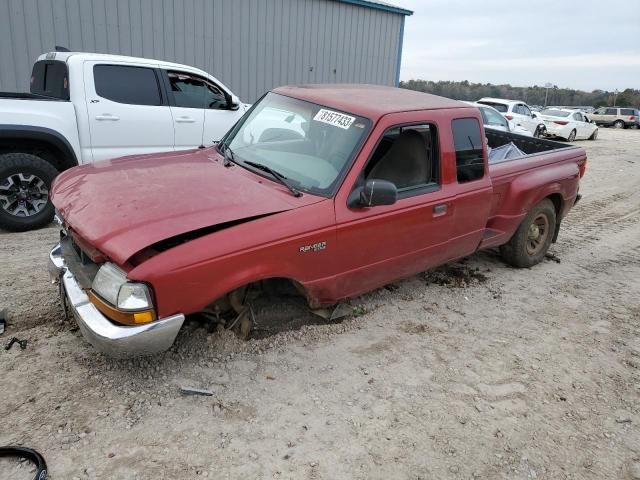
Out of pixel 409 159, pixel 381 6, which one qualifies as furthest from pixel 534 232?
pixel 381 6

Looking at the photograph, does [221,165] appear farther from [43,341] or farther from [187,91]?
[187,91]

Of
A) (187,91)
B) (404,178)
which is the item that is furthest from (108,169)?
(187,91)

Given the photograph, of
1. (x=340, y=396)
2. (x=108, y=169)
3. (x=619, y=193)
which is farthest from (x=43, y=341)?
(x=619, y=193)

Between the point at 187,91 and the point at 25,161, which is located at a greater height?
the point at 187,91

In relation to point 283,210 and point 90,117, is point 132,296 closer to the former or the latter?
point 283,210

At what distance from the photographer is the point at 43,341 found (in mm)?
3418

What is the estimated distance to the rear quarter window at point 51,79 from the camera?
598cm

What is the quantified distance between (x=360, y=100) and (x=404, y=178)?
0.70 meters

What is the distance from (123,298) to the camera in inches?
106

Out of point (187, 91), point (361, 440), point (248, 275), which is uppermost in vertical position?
point (187, 91)

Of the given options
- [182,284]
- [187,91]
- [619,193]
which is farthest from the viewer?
[619,193]

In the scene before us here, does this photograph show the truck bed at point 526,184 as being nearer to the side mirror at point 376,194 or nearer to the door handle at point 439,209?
the door handle at point 439,209

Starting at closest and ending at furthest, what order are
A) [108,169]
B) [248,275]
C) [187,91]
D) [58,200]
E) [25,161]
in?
[248,275] < [58,200] < [108,169] < [25,161] < [187,91]

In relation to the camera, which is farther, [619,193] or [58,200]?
[619,193]
